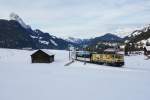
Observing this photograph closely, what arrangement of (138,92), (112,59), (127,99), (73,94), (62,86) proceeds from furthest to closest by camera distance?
1. (112,59)
2. (62,86)
3. (138,92)
4. (73,94)
5. (127,99)

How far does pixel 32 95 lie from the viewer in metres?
17.4

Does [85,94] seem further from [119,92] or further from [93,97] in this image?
[119,92]

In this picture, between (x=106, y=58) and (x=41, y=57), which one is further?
(x=41, y=57)

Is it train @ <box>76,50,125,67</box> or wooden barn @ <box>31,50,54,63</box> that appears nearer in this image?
train @ <box>76,50,125,67</box>

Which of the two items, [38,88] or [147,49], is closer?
[38,88]

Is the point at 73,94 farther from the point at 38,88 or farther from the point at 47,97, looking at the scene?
the point at 38,88

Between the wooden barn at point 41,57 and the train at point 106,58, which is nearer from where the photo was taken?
the train at point 106,58

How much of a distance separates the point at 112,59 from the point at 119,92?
3301cm

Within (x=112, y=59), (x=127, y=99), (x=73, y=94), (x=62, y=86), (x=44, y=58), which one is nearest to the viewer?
(x=127, y=99)

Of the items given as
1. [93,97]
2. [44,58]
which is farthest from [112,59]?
[93,97]

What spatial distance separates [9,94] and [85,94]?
17.4ft

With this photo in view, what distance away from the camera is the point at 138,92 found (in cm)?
1942

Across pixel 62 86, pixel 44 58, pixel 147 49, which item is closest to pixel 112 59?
Answer: pixel 44 58

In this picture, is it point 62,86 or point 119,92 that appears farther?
point 62,86
